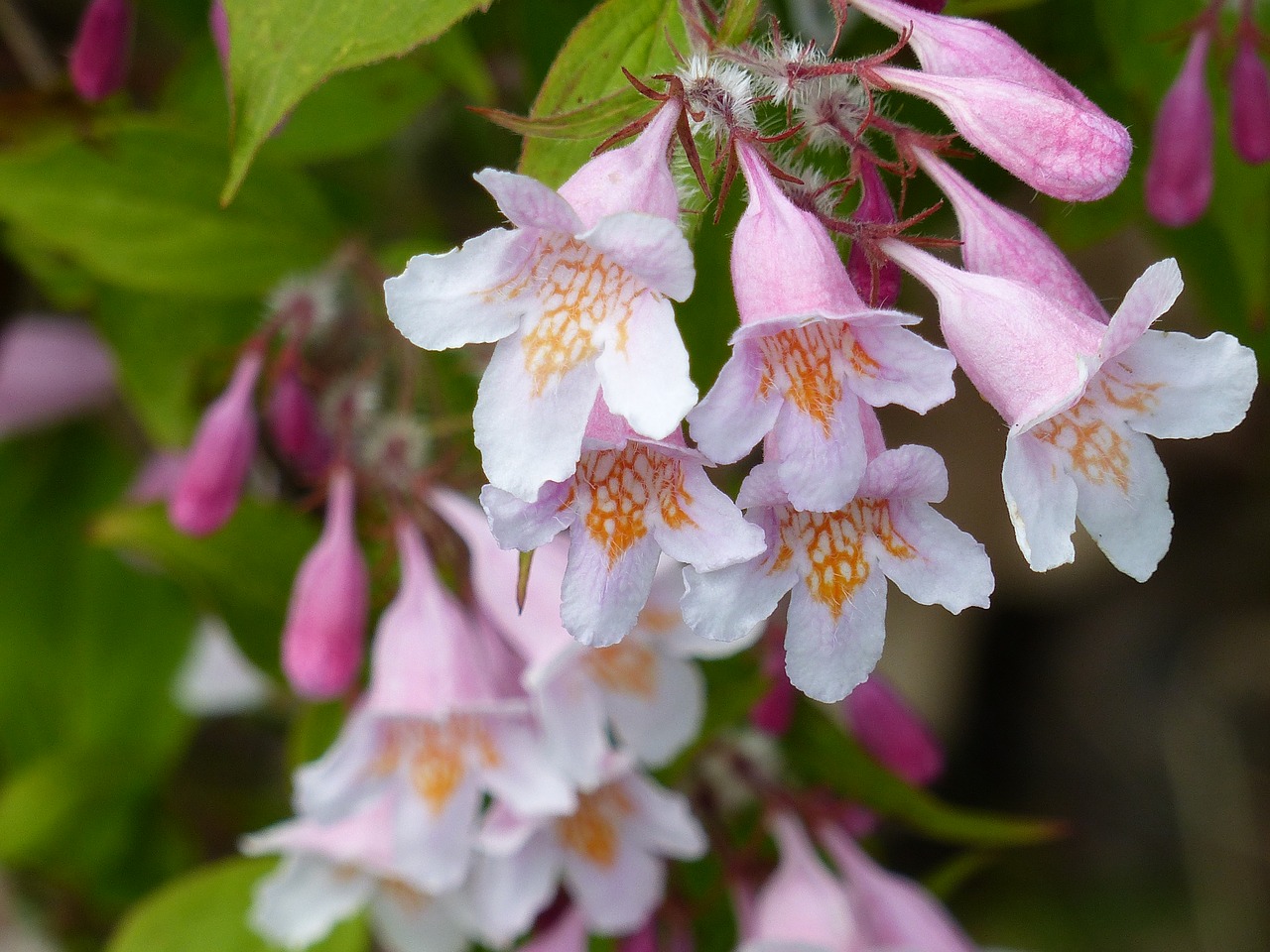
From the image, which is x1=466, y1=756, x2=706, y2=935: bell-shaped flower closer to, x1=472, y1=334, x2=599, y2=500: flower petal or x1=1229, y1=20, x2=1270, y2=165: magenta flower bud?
x1=472, y1=334, x2=599, y2=500: flower petal

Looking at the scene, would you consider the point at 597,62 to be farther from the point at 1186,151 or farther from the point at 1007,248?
the point at 1186,151

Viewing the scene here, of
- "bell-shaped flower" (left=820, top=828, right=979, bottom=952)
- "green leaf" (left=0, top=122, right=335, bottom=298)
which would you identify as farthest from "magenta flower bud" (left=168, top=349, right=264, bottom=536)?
"bell-shaped flower" (left=820, top=828, right=979, bottom=952)

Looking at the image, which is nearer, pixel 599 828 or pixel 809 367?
pixel 809 367

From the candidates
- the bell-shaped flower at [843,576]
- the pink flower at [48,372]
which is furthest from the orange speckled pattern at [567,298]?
the pink flower at [48,372]

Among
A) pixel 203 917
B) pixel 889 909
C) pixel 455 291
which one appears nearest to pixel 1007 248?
pixel 455 291

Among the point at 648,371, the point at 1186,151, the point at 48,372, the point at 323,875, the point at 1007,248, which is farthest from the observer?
the point at 48,372

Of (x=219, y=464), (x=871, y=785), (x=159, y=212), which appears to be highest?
(x=159, y=212)

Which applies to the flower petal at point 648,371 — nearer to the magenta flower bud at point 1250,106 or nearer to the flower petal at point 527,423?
the flower petal at point 527,423
